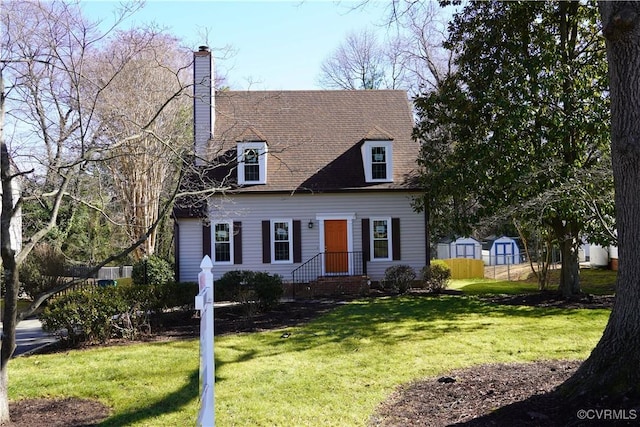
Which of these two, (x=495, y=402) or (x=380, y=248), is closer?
(x=495, y=402)

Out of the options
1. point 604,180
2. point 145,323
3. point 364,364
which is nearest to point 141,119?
point 145,323

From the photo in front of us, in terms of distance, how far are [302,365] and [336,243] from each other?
→ 11664mm

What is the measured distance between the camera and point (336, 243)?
64.5 ft

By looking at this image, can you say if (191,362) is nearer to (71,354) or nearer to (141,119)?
(71,354)

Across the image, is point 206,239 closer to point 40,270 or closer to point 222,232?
point 222,232

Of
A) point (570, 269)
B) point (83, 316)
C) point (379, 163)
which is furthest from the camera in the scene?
point (379, 163)

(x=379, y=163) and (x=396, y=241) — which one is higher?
(x=379, y=163)

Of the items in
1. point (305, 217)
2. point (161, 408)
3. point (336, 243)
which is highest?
point (305, 217)

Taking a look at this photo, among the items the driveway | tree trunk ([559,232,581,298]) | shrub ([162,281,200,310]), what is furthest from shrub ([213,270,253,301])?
tree trunk ([559,232,581,298])

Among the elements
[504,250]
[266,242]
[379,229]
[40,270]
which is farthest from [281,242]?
[504,250]

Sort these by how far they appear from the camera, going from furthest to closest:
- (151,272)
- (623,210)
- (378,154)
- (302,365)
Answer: (378,154) < (151,272) < (302,365) < (623,210)

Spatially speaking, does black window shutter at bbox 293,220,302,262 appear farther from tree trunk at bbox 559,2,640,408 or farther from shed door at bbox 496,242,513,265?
shed door at bbox 496,242,513,265

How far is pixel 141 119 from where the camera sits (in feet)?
56.6

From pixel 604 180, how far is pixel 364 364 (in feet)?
26.6
